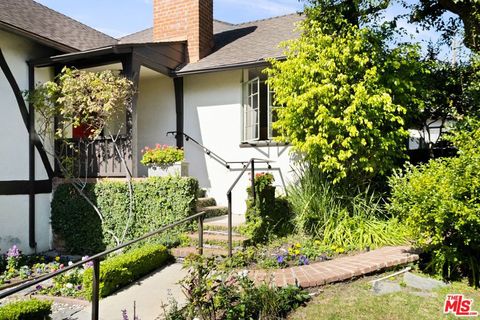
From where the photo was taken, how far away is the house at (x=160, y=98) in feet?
25.8

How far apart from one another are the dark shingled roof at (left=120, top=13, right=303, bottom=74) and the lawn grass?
17.1ft

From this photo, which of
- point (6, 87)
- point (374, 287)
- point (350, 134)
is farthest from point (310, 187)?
point (6, 87)

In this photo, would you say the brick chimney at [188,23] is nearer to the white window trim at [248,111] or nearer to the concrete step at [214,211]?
the white window trim at [248,111]

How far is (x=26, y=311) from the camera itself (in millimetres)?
4172

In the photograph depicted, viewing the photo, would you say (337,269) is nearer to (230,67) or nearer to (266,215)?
(266,215)

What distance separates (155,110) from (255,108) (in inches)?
110

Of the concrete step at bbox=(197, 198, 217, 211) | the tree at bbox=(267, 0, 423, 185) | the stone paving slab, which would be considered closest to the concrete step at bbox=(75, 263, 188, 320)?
the stone paving slab

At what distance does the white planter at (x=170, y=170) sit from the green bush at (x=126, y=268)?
158 centimetres

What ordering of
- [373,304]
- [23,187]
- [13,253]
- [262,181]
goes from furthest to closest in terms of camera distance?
1. [23,187]
2. [13,253]
3. [262,181]
4. [373,304]

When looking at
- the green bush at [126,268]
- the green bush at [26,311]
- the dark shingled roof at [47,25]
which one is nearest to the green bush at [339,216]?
the green bush at [126,268]

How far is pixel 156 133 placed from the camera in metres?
9.98

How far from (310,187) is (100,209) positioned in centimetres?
420

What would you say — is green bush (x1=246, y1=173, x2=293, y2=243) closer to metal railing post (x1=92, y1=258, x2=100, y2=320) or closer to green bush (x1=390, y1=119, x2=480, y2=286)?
green bush (x1=390, y1=119, x2=480, y2=286)

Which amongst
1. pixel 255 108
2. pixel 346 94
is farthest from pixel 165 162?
pixel 346 94
